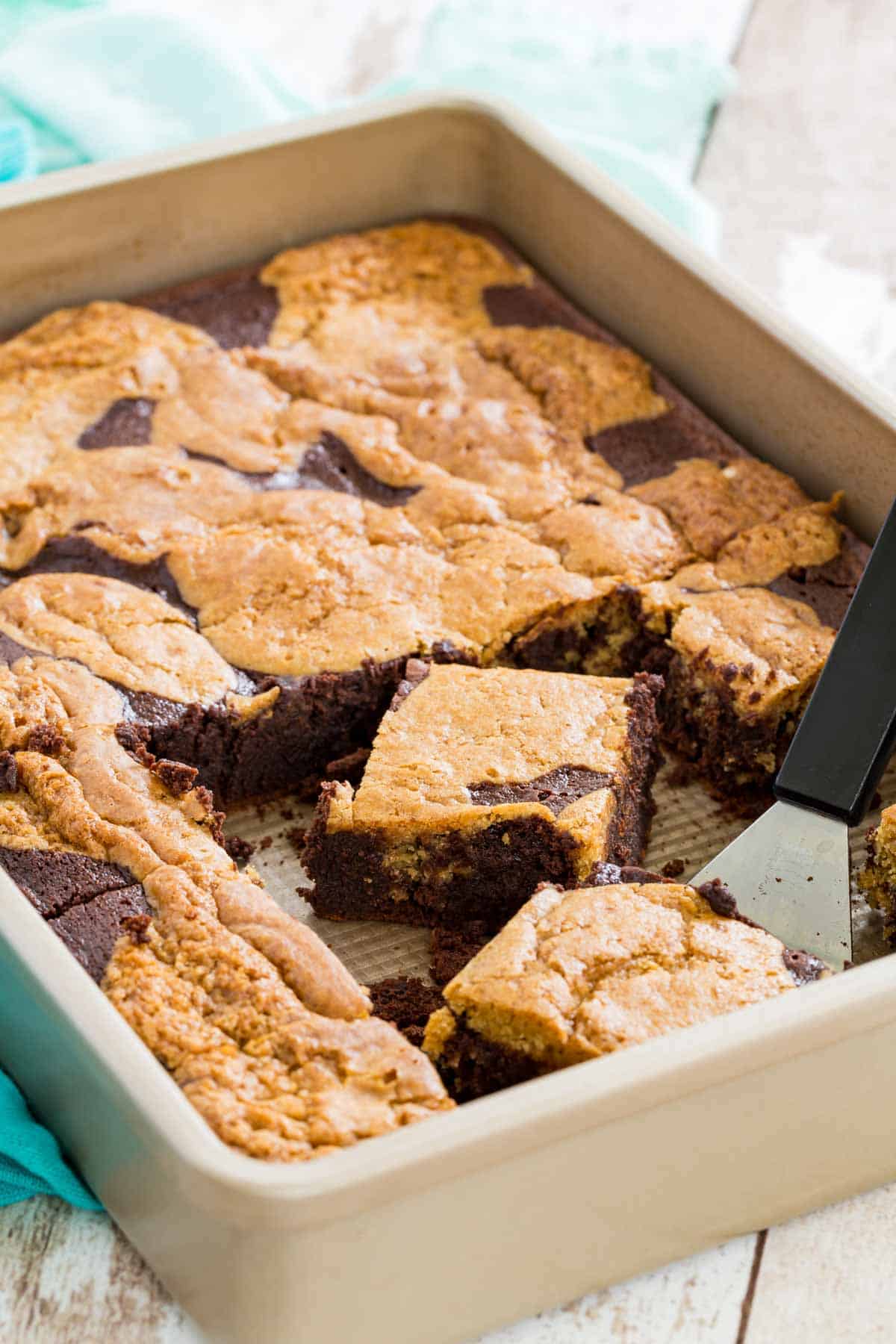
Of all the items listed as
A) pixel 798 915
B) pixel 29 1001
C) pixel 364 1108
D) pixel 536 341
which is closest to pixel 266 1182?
pixel 364 1108

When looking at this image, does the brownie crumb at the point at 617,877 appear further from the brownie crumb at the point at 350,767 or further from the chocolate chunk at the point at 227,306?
the chocolate chunk at the point at 227,306

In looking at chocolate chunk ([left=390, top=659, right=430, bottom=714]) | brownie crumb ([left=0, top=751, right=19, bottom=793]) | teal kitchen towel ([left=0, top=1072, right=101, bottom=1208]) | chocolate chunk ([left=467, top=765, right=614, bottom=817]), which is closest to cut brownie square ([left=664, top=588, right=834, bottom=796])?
chocolate chunk ([left=467, top=765, right=614, bottom=817])

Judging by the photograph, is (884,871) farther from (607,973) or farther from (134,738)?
(134,738)

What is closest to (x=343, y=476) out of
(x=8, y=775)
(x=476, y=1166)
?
(x=8, y=775)

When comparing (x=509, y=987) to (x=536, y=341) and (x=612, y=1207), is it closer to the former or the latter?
(x=612, y=1207)

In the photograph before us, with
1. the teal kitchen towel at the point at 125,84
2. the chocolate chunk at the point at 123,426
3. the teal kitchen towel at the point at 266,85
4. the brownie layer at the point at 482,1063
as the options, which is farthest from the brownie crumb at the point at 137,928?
the teal kitchen towel at the point at 125,84

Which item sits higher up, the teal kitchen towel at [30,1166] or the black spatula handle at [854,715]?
the black spatula handle at [854,715]

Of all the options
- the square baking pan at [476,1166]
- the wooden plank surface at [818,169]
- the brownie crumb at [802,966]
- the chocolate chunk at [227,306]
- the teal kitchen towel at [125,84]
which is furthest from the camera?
the wooden plank surface at [818,169]

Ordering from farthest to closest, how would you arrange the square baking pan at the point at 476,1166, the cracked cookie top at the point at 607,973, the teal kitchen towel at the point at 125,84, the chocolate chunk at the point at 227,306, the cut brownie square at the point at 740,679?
the teal kitchen towel at the point at 125,84, the chocolate chunk at the point at 227,306, the cut brownie square at the point at 740,679, the cracked cookie top at the point at 607,973, the square baking pan at the point at 476,1166
